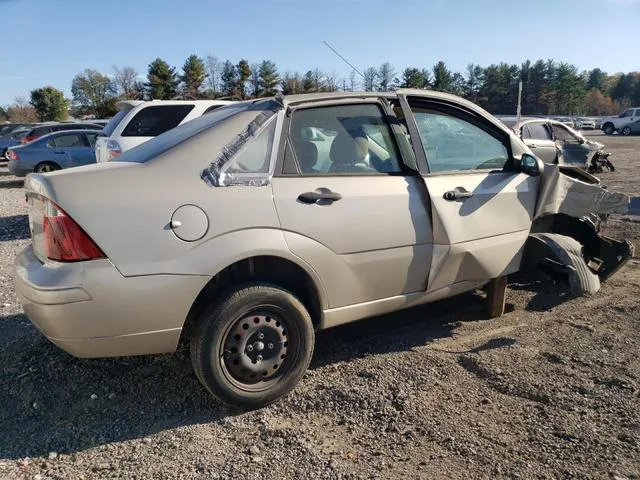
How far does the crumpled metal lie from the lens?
3049 mm

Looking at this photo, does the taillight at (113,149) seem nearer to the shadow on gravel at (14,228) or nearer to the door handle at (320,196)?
the shadow on gravel at (14,228)

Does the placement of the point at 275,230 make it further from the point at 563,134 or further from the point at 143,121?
the point at 563,134

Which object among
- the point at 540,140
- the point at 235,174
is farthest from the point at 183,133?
the point at 540,140

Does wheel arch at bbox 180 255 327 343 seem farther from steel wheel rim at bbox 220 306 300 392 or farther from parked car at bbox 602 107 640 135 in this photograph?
parked car at bbox 602 107 640 135

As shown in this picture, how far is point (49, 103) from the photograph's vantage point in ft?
183

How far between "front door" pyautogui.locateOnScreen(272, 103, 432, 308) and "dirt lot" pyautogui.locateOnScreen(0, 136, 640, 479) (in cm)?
62

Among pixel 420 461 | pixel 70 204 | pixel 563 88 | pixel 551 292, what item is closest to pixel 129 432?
pixel 70 204

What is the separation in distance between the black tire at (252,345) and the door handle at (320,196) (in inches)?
22.0

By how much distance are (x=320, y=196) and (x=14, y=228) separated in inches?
318

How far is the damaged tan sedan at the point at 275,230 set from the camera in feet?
9.24

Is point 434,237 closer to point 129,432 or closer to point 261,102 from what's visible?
point 261,102

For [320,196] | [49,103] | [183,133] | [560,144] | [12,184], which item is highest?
[49,103]

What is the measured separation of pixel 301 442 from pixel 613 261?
371 cm

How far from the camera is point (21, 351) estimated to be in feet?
12.9
